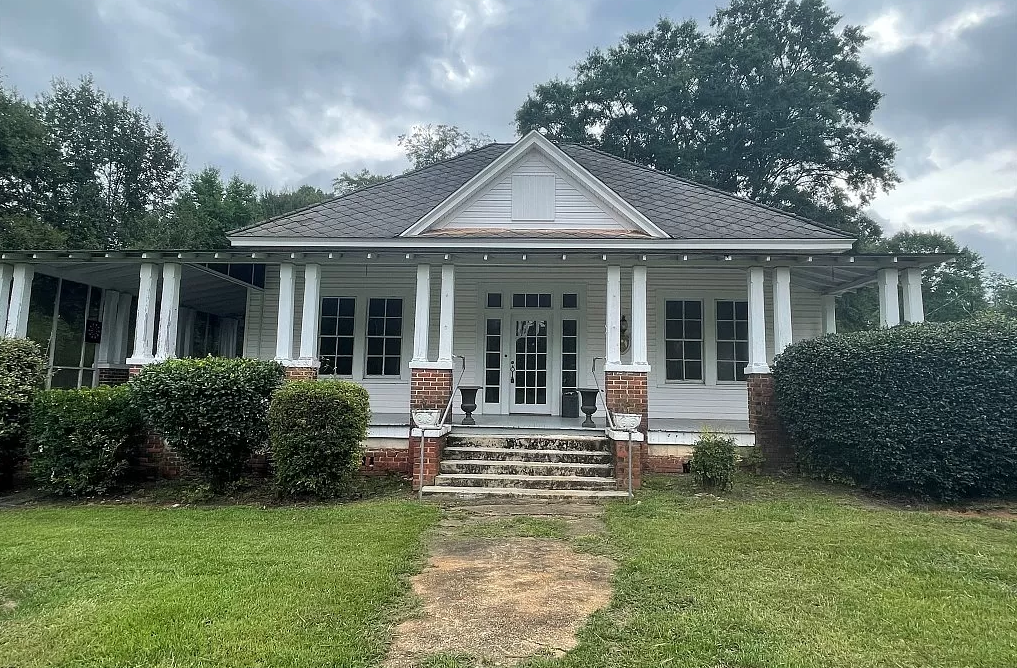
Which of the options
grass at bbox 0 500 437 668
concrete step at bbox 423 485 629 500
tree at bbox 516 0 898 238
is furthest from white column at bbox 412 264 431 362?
tree at bbox 516 0 898 238

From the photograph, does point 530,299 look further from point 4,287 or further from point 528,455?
point 4,287

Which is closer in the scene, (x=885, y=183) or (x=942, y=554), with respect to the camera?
(x=942, y=554)

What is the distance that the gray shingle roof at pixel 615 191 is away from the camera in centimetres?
1017

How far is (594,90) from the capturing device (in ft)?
88.2

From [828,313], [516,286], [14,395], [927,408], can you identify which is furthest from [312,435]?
[828,313]

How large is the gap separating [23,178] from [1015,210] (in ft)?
128

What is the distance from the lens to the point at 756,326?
28.6ft

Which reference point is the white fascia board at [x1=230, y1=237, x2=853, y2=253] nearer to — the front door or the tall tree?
the front door

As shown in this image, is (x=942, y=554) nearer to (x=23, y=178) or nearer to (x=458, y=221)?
(x=458, y=221)

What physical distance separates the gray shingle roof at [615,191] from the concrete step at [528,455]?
392 cm

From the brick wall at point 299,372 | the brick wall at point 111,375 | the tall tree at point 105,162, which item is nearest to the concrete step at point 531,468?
the brick wall at point 299,372

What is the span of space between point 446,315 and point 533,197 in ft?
10.9

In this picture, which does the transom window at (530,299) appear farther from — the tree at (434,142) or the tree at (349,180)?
the tree at (349,180)

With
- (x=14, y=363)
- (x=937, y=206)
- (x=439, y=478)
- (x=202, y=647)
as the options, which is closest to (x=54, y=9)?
(x=14, y=363)
